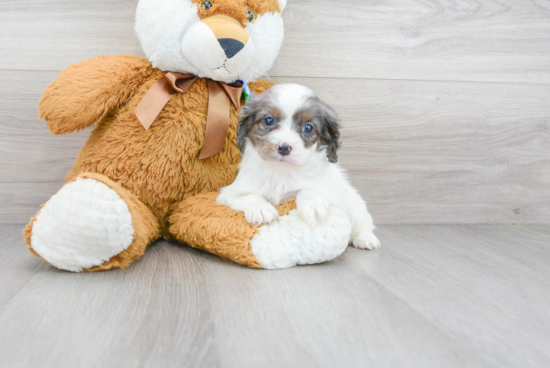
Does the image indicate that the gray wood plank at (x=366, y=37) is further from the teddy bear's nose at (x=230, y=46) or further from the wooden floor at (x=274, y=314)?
the wooden floor at (x=274, y=314)

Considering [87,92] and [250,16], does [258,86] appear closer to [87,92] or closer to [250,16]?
[250,16]

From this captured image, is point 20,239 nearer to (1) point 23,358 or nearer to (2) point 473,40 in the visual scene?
(1) point 23,358

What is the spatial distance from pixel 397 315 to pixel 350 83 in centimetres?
127

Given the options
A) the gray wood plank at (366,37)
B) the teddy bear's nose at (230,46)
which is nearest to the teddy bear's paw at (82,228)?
the teddy bear's nose at (230,46)

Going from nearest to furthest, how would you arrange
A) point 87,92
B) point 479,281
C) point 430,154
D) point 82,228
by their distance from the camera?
point 82,228, point 479,281, point 87,92, point 430,154

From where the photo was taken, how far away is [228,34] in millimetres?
1444

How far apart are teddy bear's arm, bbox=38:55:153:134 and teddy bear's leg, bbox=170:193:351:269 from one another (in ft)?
1.74

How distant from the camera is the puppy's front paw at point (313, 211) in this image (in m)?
1.39

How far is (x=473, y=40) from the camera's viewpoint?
2.11m

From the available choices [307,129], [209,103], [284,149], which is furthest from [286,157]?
[209,103]

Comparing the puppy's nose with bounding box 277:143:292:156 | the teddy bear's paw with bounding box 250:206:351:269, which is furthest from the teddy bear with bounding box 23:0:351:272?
the puppy's nose with bounding box 277:143:292:156

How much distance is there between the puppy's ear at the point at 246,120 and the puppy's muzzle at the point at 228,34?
179 mm

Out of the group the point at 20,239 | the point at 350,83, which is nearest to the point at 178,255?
the point at 20,239

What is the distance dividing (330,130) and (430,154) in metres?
0.84
